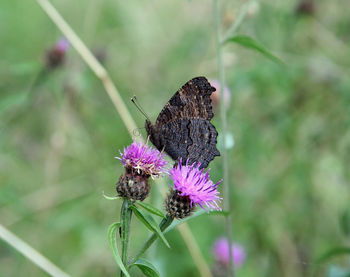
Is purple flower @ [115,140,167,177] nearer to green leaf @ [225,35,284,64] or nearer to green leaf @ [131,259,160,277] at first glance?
green leaf @ [131,259,160,277]

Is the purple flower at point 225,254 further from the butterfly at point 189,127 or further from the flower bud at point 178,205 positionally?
the flower bud at point 178,205

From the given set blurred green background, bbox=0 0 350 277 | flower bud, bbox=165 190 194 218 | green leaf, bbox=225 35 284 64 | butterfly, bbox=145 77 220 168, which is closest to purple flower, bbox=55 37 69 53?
blurred green background, bbox=0 0 350 277

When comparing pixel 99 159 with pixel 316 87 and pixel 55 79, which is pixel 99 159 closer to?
pixel 55 79

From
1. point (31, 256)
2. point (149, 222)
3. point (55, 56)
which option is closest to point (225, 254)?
point (31, 256)

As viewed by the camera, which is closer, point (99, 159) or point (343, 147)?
point (343, 147)

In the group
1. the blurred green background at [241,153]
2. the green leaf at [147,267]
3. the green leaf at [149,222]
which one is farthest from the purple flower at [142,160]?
the blurred green background at [241,153]

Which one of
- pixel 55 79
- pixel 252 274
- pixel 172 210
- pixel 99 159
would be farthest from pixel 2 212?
pixel 172 210

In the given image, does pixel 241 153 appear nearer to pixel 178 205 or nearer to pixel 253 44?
pixel 253 44
